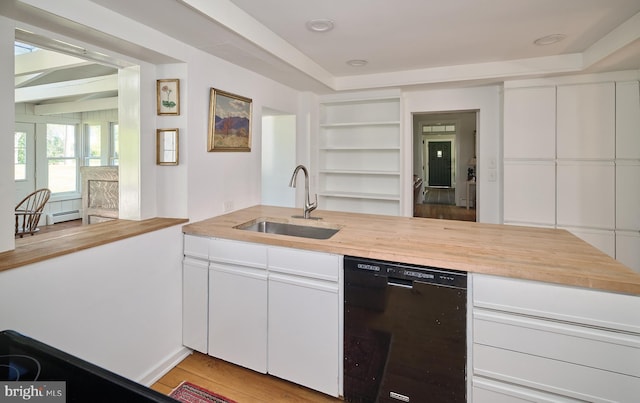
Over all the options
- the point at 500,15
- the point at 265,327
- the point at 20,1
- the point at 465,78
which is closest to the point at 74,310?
the point at 265,327

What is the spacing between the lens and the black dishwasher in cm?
154

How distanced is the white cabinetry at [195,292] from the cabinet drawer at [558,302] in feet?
5.45

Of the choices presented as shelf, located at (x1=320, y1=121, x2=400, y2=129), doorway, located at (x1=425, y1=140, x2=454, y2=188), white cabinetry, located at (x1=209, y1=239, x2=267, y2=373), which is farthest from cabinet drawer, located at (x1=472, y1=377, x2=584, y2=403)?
doorway, located at (x1=425, y1=140, x2=454, y2=188)

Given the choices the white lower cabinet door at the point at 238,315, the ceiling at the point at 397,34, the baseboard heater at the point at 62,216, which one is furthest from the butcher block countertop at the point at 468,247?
the baseboard heater at the point at 62,216

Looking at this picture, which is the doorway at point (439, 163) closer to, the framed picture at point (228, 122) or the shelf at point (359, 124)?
the shelf at point (359, 124)

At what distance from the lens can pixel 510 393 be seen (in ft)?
4.76

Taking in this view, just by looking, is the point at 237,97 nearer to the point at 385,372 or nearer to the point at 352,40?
the point at 352,40

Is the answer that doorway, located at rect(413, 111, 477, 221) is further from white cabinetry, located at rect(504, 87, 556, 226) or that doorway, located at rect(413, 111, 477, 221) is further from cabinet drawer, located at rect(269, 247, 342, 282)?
cabinet drawer, located at rect(269, 247, 342, 282)

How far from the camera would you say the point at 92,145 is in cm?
726

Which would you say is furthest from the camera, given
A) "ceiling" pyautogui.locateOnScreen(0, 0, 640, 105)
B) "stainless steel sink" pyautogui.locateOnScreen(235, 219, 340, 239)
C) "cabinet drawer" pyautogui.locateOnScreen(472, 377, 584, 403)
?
"stainless steel sink" pyautogui.locateOnScreen(235, 219, 340, 239)

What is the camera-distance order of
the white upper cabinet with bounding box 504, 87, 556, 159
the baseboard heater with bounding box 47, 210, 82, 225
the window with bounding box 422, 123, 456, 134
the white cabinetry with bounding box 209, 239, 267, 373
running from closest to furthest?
the white cabinetry with bounding box 209, 239, 267, 373 < the white upper cabinet with bounding box 504, 87, 556, 159 < the baseboard heater with bounding box 47, 210, 82, 225 < the window with bounding box 422, 123, 456, 134

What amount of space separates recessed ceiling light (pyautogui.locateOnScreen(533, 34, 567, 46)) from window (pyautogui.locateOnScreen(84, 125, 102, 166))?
320 inches

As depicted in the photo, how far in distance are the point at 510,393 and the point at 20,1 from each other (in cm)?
275

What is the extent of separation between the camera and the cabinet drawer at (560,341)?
128 centimetres
